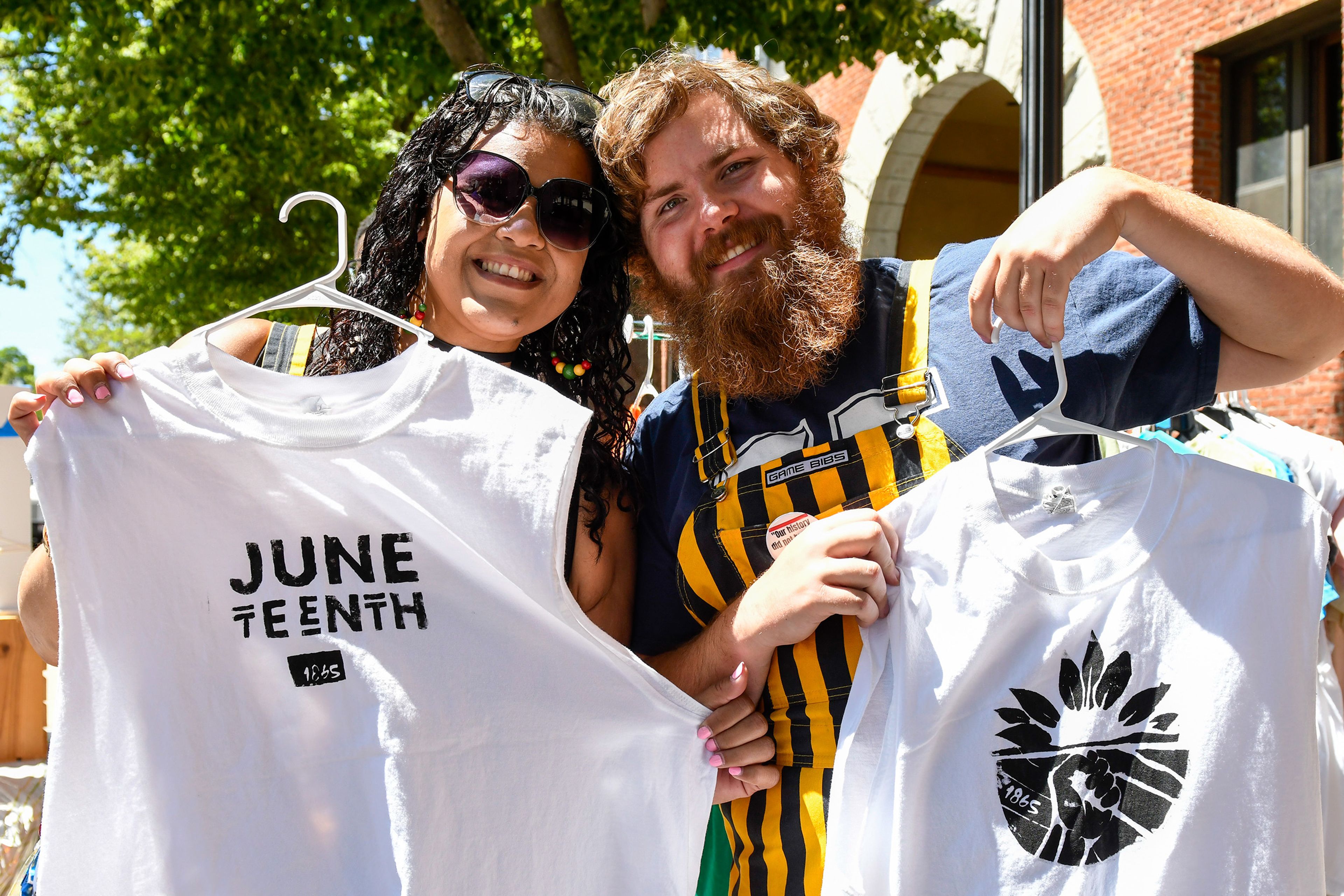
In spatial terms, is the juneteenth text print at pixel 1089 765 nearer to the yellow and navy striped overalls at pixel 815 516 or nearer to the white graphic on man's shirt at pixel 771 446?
the yellow and navy striped overalls at pixel 815 516

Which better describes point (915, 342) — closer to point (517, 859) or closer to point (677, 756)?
point (677, 756)

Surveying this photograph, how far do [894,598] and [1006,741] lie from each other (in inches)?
9.8

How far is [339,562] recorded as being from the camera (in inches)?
54.6

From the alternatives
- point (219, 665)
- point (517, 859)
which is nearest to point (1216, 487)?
point (517, 859)

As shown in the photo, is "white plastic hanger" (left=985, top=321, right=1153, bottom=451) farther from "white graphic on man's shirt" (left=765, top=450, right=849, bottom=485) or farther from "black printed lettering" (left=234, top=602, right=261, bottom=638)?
"black printed lettering" (left=234, top=602, right=261, bottom=638)

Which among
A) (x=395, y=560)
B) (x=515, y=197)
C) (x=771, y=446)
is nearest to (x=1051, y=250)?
(x=771, y=446)

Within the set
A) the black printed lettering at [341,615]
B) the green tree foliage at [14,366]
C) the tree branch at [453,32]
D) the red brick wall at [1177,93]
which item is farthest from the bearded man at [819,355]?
the green tree foliage at [14,366]

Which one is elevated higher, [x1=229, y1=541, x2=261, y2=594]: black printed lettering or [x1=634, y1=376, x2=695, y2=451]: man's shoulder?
[x1=634, y1=376, x2=695, y2=451]: man's shoulder

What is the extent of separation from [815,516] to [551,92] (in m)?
0.99

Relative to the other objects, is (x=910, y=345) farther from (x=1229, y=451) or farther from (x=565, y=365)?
(x=1229, y=451)

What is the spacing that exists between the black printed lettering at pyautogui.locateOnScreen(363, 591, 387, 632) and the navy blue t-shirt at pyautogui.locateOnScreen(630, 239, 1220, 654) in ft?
1.73

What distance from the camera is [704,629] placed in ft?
5.44

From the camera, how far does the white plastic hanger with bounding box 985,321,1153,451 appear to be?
1.33 metres

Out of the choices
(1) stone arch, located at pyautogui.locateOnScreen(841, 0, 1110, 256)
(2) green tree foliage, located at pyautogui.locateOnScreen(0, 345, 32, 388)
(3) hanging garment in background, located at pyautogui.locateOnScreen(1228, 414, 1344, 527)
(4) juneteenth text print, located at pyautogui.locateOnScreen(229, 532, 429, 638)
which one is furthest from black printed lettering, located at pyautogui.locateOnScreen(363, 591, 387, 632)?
(2) green tree foliage, located at pyautogui.locateOnScreen(0, 345, 32, 388)
